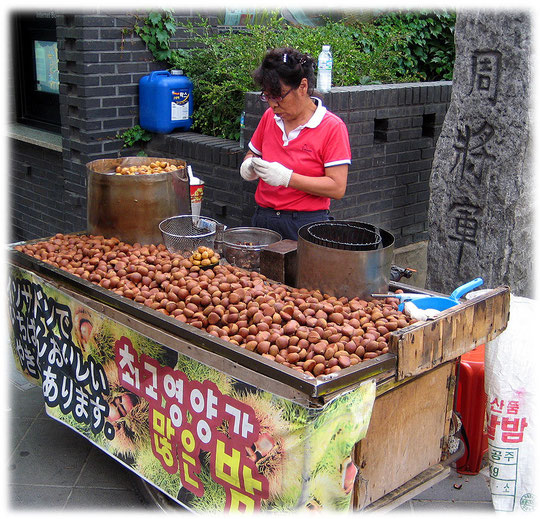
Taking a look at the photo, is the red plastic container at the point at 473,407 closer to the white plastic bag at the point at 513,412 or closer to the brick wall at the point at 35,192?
the white plastic bag at the point at 513,412

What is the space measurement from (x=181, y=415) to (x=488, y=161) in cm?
315

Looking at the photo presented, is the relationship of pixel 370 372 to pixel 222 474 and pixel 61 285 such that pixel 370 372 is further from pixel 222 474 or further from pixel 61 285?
pixel 61 285

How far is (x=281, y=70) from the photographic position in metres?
3.82

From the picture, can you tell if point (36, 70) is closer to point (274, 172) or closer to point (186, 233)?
point (186, 233)

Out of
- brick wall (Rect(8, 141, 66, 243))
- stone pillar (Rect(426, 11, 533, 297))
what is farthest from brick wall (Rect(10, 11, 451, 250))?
stone pillar (Rect(426, 11, 533, 297))

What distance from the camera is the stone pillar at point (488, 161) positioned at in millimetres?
4781

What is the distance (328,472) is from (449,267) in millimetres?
3126

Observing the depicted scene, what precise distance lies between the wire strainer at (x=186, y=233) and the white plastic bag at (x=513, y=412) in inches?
67.0

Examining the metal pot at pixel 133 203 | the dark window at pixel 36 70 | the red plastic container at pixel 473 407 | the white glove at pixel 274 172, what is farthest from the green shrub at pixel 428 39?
the red plastic container at pixel 473 407

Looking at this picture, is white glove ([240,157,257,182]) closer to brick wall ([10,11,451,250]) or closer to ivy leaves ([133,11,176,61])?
brick wall ([10,11,451,250])

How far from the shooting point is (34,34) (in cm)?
748

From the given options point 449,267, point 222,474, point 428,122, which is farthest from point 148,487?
point 428,122

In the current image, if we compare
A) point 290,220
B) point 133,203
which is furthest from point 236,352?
point 133,203

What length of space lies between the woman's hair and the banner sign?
1617 mm
